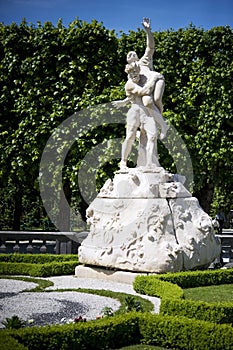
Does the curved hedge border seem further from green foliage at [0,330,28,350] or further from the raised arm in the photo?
the raised arm

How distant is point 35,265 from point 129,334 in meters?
6.27

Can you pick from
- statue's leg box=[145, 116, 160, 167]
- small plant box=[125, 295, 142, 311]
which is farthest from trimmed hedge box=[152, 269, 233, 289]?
statue's leg box=[145, 116, 160, 167]

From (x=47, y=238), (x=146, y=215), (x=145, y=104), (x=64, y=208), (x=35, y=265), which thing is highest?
(x=145, y=104)

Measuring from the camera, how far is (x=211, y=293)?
1047cm

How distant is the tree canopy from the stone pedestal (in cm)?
547

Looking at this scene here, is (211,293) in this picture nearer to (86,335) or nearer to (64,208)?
(86,335)

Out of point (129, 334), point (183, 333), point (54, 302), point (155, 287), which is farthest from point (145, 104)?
point (183, 333)

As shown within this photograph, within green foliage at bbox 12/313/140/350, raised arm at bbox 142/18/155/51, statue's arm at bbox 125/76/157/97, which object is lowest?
green foliage at bbox 12/313/140/350

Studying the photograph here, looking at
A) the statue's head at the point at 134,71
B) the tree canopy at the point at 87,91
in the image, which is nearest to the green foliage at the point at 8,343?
the statue's head at the point at 134,71

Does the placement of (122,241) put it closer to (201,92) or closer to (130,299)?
(130,299)

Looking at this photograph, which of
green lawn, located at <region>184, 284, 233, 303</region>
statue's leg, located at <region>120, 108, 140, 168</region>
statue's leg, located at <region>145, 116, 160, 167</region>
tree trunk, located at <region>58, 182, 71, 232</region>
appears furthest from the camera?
tree trunk, located at <region>58, 182, 71, 232</region>

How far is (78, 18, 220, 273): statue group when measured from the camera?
11664mm

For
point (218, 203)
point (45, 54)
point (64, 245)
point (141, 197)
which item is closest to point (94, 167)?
point (64, 245)

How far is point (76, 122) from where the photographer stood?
61.4 feet
